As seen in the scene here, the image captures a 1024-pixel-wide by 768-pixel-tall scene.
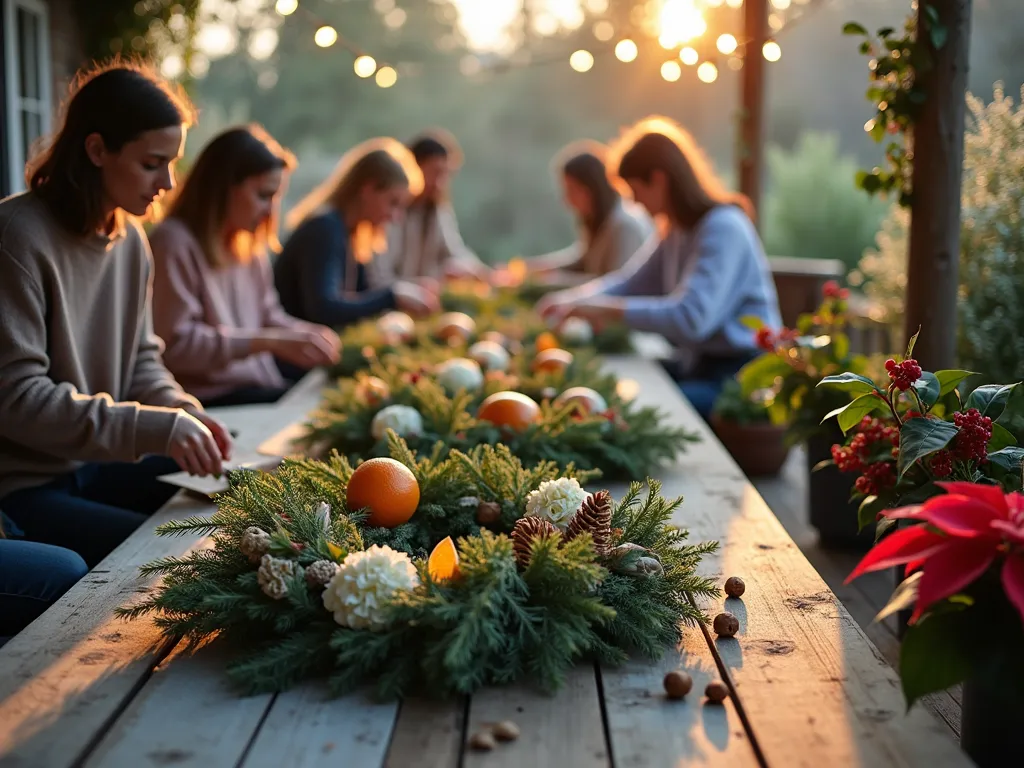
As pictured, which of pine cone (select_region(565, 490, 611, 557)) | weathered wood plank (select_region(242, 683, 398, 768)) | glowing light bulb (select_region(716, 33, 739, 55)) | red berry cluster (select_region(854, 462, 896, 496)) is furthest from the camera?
glowing light bulb (select_region(716, 33, 739, 55))

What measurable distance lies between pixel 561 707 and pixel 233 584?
47 centimetres

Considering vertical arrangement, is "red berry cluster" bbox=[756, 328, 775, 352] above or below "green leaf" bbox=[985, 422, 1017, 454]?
below

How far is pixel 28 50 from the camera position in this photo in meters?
5.32

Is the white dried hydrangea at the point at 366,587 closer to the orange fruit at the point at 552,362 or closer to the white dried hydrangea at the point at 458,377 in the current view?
the white dried hydrangea at the point at 458,377

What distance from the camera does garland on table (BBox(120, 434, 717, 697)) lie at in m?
1.27

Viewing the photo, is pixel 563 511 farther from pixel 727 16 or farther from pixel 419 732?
pixel 727 16

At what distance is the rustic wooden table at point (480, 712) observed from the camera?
1.13 m

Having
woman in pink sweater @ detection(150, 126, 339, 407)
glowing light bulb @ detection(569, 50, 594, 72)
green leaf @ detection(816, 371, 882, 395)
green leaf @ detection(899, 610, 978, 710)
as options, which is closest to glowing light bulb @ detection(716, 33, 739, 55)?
glowing light bulb @ detection(569, 50, 594, 72)

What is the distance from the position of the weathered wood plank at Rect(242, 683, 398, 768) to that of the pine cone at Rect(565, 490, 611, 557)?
0.37m

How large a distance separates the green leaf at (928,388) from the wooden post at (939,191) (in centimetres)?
101

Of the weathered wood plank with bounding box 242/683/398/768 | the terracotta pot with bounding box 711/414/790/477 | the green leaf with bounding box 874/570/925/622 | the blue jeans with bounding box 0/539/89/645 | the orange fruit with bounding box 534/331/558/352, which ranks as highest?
the green leaf with bounding box 874/570/925/622

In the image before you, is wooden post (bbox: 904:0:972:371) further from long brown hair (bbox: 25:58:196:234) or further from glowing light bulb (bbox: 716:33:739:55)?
long brown hair (bbox: 25:58:196:234)

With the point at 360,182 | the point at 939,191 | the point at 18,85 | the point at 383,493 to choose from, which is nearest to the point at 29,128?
the point at 18,85

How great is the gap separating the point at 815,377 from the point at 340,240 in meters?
2.13
